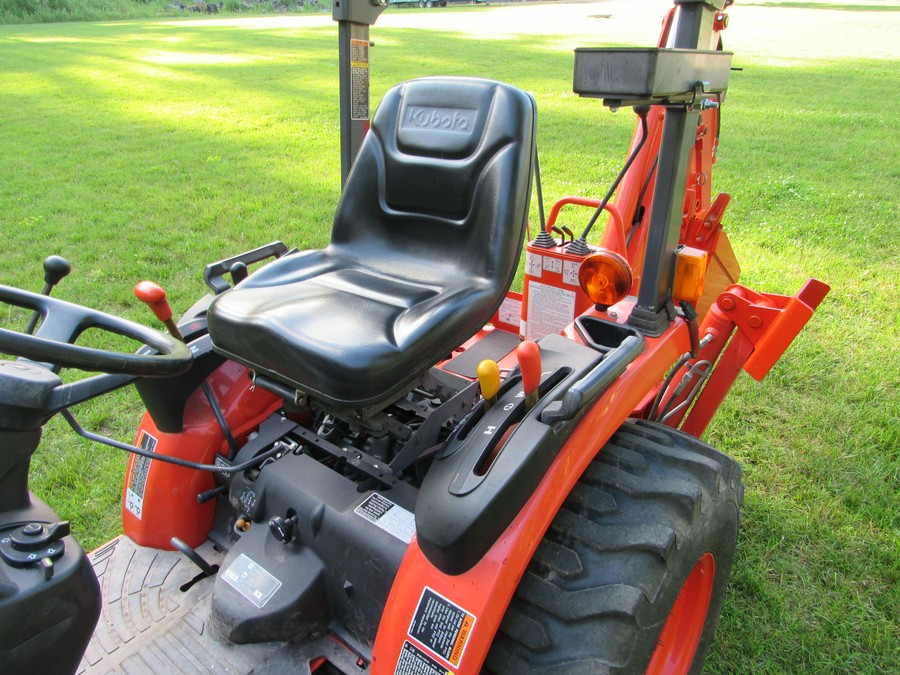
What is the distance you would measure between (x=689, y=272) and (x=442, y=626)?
994 mm

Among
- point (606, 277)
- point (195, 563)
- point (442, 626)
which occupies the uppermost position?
point (606, 277)

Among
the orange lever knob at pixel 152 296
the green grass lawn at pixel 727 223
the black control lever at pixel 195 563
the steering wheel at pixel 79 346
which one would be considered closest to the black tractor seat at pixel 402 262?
the orange lever knob at pixel 152 296

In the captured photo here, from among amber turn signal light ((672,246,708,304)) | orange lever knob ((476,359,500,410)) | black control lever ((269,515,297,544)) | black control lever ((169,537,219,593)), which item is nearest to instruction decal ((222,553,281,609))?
black control lever ((269,515,297,544))

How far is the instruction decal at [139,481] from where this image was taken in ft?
6.22

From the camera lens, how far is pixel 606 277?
159 cm

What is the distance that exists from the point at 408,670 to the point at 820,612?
1398 mm

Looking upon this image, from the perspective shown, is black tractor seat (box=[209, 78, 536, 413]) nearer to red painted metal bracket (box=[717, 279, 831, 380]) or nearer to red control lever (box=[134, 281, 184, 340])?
red control lever (box=[134, 281, 184, 340])

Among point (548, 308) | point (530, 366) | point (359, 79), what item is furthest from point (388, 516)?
point (359, 79)

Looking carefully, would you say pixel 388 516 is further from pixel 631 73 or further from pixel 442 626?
pixel 631 73

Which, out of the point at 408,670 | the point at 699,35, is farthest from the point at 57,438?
the point at 699,35

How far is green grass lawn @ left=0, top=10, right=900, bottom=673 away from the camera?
2.11 metres

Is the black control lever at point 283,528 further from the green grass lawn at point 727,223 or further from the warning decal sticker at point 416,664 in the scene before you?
the green grass lawn at point 727,223

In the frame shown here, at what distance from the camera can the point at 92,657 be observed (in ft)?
5.41

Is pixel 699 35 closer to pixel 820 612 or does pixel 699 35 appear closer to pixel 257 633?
pixel 820 612
